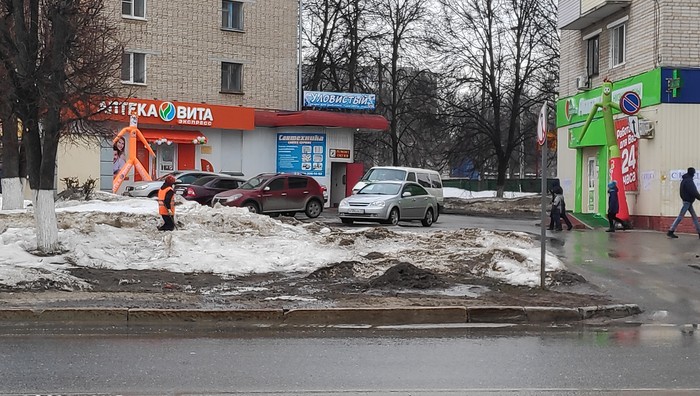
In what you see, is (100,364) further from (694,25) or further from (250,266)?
(694,25)

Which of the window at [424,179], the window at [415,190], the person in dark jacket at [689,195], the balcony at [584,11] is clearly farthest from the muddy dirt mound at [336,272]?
the window at [424,179]

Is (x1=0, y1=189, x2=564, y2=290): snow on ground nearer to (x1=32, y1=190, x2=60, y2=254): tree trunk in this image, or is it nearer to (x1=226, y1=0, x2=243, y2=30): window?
(x1=32, y1=190, x2=60, y2=254): tree trunk

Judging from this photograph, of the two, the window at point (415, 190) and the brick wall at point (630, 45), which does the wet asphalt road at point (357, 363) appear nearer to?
the brick wall at point (630, 45)

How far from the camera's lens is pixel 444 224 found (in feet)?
94.4

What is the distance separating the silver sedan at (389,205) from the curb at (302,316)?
14597mm

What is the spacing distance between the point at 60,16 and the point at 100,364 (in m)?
7.74

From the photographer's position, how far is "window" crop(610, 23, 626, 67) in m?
27.8

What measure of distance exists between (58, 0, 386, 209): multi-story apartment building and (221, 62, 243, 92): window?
0.05 m

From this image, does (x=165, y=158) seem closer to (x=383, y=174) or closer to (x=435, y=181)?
(x=383, y=174)

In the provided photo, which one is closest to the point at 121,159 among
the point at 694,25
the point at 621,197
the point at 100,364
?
the point at 621,197

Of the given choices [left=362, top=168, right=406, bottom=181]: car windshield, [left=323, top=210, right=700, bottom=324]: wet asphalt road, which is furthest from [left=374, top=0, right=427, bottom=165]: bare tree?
[left=323, top=210, right=700, bottom=324]: wet asphalt road

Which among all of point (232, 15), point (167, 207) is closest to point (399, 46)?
point (232, 15)

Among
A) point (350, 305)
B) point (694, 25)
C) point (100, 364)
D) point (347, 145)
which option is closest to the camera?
point (100, 364)

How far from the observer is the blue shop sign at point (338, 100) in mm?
40906
